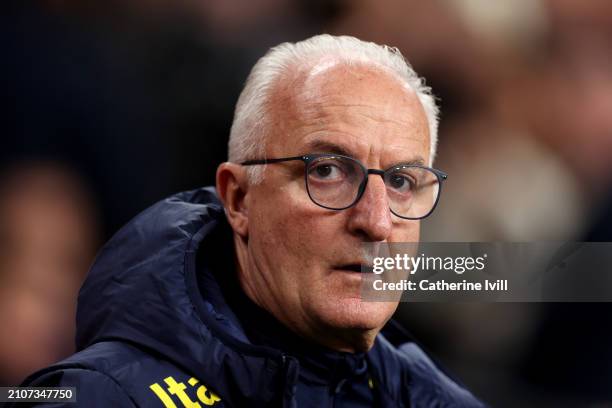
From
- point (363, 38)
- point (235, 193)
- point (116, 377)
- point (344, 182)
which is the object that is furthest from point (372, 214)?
point (363, 38)

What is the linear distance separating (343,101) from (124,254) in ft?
1.07

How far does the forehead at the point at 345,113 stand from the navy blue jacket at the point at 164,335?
17 centimetres

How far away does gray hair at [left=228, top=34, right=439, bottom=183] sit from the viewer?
0.93 metres

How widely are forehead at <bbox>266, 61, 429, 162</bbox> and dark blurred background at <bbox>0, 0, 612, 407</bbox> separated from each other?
471 millimetres

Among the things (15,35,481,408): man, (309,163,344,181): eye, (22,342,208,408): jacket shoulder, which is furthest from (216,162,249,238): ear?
(22,342,208,408): jacket shoulder

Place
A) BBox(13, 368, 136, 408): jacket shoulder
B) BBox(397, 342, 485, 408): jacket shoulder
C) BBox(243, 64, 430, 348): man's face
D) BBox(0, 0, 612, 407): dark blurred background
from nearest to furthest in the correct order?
BBox(13, 368, 136, 408): jacket shoulder → BBox(243, 64, 430, 348): man's face → BBox(397, 342, 485, 408): jacket shoulder → BBox(0, 0, 612, 407): dark blurred background

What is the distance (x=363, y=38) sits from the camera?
1.39m

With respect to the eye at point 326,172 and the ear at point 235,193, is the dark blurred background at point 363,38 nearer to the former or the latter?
the ear at point 235,193

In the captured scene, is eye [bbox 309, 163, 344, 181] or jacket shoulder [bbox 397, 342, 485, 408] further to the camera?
jacket shoulder [bbox 397, 342, 485, 408]

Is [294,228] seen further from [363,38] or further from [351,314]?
[363,38]

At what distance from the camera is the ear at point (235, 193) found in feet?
3.12

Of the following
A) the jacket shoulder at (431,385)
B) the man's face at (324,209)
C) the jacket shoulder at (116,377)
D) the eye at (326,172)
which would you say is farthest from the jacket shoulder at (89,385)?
the jacket shoulder at (431,385)

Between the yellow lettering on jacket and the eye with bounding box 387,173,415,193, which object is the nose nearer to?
the eye with bounding box 387,173,415,193

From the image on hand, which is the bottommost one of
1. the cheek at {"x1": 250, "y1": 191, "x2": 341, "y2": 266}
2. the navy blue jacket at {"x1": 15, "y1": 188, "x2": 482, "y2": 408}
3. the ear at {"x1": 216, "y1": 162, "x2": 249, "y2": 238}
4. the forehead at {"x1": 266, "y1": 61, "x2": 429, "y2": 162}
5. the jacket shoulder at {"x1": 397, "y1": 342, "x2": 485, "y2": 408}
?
the jacket shoulder at {"x1": 397, "y1": 342, "x2": 485, "y2": 408}
